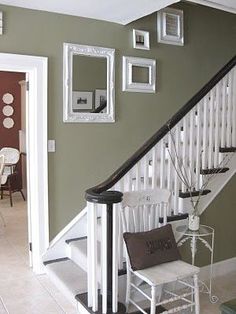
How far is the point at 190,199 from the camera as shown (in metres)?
3.30

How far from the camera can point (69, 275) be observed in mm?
3215

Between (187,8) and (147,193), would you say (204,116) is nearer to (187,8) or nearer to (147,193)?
(147,193)

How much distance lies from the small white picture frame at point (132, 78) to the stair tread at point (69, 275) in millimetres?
1941

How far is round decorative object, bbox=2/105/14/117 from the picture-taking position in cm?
734

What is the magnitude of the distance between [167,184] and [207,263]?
1.11 meters

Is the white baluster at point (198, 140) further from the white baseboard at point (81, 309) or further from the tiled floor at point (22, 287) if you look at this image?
the tiled floor at point (22, 287)

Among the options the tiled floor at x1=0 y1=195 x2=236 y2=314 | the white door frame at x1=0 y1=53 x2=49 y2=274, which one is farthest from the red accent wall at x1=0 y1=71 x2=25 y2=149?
the white door frame at x1=0 y1=53 x2=49 y2=274

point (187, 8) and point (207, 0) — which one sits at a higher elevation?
point (187, 8)

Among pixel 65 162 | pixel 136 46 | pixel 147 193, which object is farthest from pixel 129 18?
pixel 147 193

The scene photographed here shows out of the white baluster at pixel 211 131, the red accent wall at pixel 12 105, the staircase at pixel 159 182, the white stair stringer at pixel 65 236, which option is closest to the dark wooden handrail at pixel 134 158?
the staircase at pixel 159 182

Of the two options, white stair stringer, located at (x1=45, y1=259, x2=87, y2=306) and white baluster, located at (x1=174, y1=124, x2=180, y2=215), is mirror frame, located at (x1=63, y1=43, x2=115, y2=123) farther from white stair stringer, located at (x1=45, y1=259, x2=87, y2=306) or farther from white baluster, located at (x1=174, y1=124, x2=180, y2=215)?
white stair stringer, located at (x1=45, y1=259, x2=87, y2=306)

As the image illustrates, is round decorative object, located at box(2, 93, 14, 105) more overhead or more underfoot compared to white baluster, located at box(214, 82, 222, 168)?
more overhead

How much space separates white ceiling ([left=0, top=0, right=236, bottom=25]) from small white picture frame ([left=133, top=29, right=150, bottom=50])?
326 millimetres

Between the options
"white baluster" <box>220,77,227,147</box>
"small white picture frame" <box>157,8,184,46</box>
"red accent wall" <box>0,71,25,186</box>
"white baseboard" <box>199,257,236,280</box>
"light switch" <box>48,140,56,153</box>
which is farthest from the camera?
"red accent wall" <box>0,71,25,186</box>
